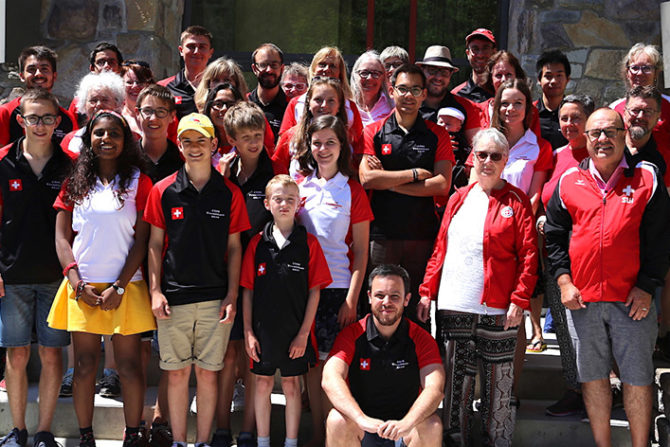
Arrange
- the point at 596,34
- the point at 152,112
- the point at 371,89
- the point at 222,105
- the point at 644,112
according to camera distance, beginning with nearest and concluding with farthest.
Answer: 1. the point at 152,112
2. the point at 644,112
3. the point at 222,105
4. the point at 371,89
5. the point at 596,34

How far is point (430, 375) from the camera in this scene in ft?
12.9

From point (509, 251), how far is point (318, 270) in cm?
103

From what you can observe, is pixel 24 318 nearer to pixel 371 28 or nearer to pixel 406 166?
pixel 406 166

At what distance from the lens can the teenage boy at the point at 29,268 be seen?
427cm

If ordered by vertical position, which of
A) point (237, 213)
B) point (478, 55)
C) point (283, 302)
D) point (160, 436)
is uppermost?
point (478, 55)

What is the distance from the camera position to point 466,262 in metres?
4.20

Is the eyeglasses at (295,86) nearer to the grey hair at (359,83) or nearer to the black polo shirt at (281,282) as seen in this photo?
the grey hair at (359,83)

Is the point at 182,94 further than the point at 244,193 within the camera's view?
Yes

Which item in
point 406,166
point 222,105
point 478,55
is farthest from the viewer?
point 478,55

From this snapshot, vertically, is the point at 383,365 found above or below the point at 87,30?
below

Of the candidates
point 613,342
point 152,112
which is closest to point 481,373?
point 613,342

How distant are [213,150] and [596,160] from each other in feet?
6.84

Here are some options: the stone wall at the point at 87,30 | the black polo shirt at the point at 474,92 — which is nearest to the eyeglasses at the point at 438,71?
the black polo shirt at the point at 474,92

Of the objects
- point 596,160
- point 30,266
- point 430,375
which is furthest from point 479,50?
point 30,266
